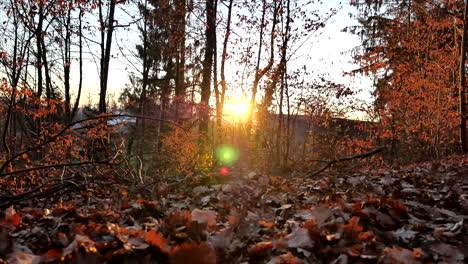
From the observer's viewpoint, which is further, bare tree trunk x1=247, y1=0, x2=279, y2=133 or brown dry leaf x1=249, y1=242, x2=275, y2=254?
bare tree trunk x1=247, y1=0, x2=279, y2=133

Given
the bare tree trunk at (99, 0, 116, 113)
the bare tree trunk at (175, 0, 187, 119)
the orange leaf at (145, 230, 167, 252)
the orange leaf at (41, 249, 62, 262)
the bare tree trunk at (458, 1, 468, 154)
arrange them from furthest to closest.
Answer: the bare tree trunk at (175, 0, 187, 119) < the bare tree trunk at (99, 0, 116, 113) < the bare tree trunk at (458, 1, 468, 154) < the orange leaf at (145, 230, 167, 252) < the orange leaf at (41, 249, 62, 262)

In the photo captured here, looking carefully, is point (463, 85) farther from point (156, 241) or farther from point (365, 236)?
point (156, 241)

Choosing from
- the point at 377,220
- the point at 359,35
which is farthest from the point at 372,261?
the point at 359,35

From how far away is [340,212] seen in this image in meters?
2.05

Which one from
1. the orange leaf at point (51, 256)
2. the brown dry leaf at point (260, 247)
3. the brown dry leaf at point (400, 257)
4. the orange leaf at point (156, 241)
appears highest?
the brown dry leaf at point (400, 257)

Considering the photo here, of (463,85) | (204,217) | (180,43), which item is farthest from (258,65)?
(204,217)

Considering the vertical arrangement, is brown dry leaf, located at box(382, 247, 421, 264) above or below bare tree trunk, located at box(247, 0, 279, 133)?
below

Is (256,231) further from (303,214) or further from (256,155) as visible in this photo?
(256,155)

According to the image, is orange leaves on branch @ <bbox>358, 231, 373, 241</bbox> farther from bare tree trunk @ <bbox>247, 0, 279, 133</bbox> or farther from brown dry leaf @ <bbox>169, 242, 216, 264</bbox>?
bare tree trunk @ <bbox>247, 0, 279, 133</bbox>

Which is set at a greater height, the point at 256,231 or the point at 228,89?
the point at 228,89

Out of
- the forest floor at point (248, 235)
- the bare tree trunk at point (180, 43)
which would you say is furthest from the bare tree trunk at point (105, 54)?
the forest floor at point (248, 235)

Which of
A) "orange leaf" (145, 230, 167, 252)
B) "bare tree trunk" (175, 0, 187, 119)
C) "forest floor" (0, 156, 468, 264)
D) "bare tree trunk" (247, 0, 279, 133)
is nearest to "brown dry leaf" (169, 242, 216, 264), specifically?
"forest floor" (0, 156, 468, 264)

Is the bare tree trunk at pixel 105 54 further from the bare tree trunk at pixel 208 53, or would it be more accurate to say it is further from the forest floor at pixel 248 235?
the forest floor at pixel 248 235

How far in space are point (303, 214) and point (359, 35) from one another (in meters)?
19.7
